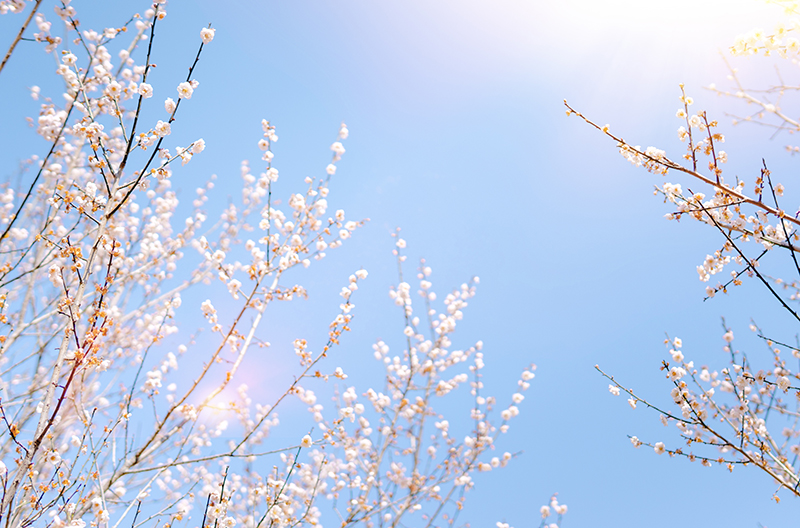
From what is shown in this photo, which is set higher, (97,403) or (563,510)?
(97,403)

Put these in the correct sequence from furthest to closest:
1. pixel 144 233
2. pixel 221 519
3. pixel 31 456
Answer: pixel 144 233
pixel 221 519
pixel 31 456

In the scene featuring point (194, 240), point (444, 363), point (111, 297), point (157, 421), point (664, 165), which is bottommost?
point (157, 421)

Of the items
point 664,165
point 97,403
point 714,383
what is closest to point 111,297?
point 97,403

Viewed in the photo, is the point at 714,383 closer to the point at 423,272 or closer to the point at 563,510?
the point at 563,510

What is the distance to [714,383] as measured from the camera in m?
4.43

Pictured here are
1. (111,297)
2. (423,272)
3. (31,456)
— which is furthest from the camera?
(423,272)

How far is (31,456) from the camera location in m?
1.87

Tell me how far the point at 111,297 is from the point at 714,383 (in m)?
6.52

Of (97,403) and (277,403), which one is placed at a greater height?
A: (97,403)

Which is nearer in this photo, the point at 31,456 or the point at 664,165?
the point at 31,456

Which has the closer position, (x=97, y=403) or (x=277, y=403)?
(x=277, y=403)

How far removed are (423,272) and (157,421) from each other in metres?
5.44

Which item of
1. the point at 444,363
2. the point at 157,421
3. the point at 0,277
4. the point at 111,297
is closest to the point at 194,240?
the point at 111,297

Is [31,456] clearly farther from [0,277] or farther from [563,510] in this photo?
[563,510]
